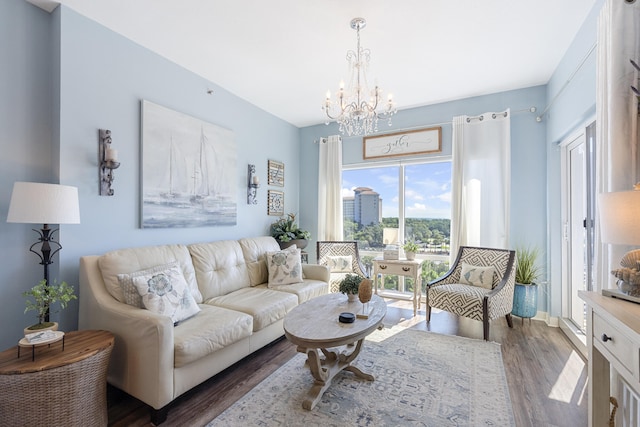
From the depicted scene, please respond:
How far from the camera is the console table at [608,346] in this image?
3.39ft

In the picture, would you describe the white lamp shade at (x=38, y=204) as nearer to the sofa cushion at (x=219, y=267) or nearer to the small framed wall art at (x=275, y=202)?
the sofa cushion at (x=219, y=267)

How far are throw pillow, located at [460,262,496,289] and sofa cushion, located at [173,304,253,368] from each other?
2468 mm

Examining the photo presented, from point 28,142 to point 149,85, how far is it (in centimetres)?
107

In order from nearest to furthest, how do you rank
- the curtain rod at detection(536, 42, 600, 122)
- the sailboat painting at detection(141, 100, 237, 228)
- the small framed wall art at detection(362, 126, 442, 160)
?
1. the curtain rod at detection(536, 42, 600, 122)
2. the sailboat painting at detection(141, 100, 237, 228)
3. the small framed wall art at detection(362, 126, 442, 160)

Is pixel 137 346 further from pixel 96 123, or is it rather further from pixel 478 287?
pixel 478 287

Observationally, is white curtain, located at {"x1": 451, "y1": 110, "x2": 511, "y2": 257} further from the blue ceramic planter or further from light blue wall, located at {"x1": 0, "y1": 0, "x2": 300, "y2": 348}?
light blue wall, located at {"x1": 0, "y1": 0, "x2": 300, "y2": 348}

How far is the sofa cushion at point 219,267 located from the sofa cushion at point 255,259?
70 mm

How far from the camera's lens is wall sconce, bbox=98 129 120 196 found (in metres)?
2.32

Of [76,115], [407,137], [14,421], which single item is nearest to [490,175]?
[407,137]

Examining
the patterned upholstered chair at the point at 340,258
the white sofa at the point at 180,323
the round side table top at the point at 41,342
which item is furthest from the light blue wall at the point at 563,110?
the round side table top at the point at 41,342

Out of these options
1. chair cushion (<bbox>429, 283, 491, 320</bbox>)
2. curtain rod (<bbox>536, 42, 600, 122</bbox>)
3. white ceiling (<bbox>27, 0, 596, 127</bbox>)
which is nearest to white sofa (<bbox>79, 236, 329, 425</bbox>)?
chair cushion (<bbox>429, 283, 491, 320</bbox>)

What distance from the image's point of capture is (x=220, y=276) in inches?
115

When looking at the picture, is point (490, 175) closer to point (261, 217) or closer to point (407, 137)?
point (407, 137)

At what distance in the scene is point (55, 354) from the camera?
4.97ft
